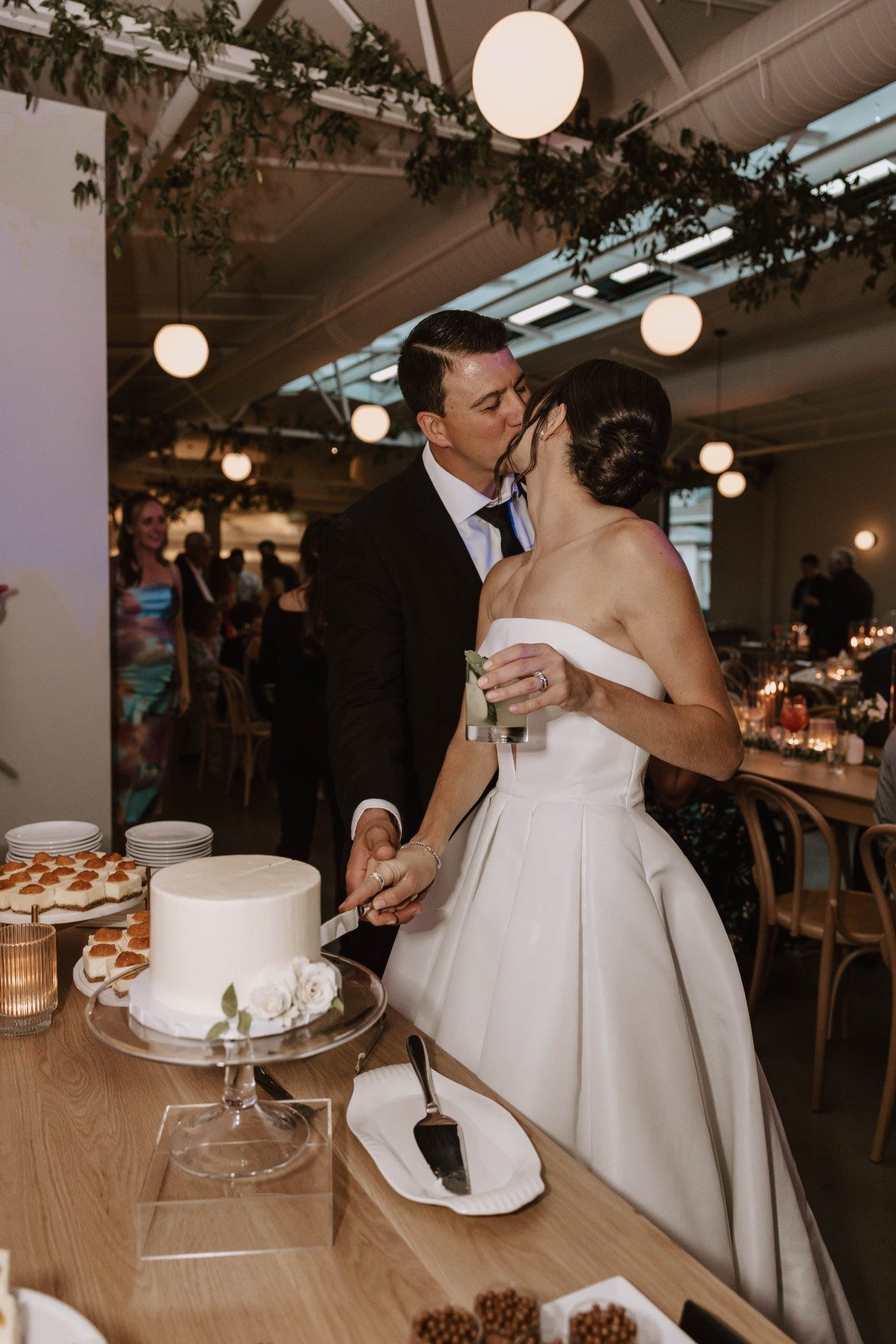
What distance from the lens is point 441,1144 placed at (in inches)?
44.9

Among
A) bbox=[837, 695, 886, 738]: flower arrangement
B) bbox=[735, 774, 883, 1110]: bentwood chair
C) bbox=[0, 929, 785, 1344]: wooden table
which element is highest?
bbox=[837, 695, 886, 738]: flower arrangement

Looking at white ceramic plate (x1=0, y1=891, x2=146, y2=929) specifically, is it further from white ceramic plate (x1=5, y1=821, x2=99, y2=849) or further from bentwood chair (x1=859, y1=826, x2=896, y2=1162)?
bentwood chair (x1=859, y1=826, x2=896, y2=1162)

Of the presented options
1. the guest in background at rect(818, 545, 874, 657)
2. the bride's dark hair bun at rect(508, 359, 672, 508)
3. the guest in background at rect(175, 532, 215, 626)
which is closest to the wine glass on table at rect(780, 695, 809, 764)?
the bride's dark hair bun at rect(508, 359, 672, 508)

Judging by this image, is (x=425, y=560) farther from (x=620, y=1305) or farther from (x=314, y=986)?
(x=620, y=1305)

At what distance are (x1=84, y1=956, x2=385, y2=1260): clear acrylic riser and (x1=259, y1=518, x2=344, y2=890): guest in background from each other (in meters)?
3.63

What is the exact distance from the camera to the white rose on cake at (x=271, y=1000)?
3.63 feet

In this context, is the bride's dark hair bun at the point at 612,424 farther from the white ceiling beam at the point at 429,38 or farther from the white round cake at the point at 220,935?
the white ceiling beam at the point at 429,38

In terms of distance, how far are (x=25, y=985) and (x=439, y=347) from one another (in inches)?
53.1

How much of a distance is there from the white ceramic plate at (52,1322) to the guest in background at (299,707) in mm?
3955

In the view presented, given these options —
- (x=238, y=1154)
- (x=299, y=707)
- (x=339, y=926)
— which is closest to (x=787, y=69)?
(x=299, y=707)

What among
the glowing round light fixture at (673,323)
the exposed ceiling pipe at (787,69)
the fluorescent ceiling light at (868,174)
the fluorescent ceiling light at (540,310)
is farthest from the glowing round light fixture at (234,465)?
the exposed ceiling pipe at (787,69)

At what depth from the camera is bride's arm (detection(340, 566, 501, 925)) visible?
156 centimetres

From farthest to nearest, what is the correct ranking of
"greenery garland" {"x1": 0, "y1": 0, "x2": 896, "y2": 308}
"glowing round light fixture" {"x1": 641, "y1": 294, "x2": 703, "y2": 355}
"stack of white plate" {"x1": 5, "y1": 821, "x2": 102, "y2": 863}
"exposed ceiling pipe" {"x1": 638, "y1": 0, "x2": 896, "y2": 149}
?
"glowing round light fixture" {"x1": 641, "y1": 294, "x2": 703, "y2": 355}, "greenery garland" {"x1": 0, "y1": 0, "x2": 896, "y2": 308}, "exposed ceiling pipe" {"x1": 638, "y1": 0, "x2": 896, "y2": 149}, "stack of white plate" {"x1": 5, "y1": 821, "x2": 102, "y2": 863}

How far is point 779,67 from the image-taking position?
4.25m
